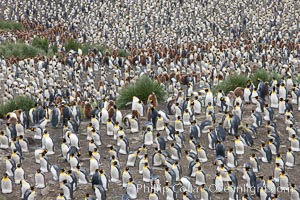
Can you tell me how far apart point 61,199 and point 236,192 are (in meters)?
3.63

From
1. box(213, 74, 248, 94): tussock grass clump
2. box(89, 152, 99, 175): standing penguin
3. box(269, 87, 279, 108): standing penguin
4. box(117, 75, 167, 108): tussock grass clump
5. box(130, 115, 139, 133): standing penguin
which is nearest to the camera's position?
box(89, 152, 99, 175): standing penguin

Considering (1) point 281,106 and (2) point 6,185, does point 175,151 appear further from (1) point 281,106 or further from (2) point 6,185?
(1) point 281,106

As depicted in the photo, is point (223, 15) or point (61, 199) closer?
point (61, 199)

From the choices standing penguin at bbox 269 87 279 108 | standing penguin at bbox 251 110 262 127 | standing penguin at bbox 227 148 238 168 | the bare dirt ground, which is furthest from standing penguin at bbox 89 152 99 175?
standing penguin at bbox 269 87 279 108

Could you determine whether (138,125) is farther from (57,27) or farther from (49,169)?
(57,27)

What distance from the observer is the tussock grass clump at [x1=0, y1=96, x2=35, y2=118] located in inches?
725

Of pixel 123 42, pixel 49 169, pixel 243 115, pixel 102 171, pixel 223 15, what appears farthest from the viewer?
pixel 223 15

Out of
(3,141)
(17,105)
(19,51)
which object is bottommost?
(19,51)

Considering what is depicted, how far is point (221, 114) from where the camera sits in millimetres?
17297

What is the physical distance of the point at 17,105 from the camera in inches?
728

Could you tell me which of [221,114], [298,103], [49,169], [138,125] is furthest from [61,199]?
[298,103]

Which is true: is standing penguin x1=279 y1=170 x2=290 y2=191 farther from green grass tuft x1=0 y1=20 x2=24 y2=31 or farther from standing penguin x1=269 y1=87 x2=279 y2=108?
green grass tuft x1=0 y1=20 x2=24 y2=31

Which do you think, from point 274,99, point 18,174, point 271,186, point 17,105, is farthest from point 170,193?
point 17,105

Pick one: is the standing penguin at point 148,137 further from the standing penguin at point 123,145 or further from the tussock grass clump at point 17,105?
the tussock grass clump at point 17,105
